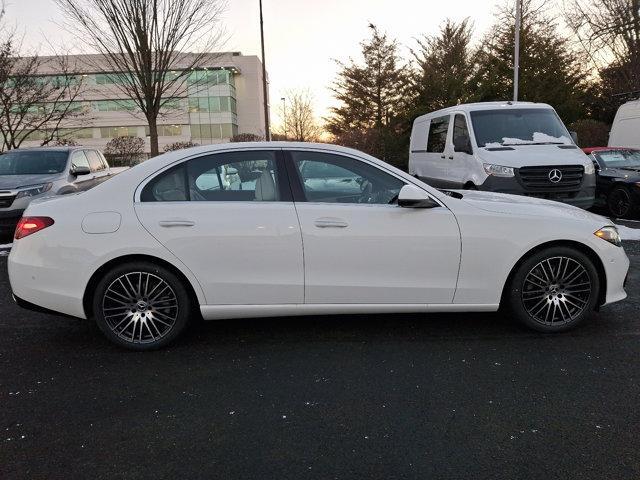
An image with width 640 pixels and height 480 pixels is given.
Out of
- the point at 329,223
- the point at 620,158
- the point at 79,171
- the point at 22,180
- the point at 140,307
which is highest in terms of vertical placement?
the point at 620,158

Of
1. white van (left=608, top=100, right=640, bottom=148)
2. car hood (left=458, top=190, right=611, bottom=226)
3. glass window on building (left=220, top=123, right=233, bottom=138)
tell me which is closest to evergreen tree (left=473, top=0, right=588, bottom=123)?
white van (left=608, top=100, right=640, bottom=148)

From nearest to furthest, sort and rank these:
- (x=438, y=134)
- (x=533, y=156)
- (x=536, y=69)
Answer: (x=533, y=156), (x=438, y=134), (x=536, y=69)

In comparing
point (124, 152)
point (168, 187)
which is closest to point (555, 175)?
point (168, 187)

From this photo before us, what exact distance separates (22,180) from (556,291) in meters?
8.37

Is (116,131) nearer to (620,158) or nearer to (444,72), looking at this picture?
(444,72)

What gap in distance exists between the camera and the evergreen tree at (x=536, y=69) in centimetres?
2447

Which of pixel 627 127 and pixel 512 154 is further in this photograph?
pixel 627 127

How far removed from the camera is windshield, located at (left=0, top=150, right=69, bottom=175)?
921 centimetres

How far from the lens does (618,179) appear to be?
10.1 meters

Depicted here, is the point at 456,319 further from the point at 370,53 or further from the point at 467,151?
the point at 370,53

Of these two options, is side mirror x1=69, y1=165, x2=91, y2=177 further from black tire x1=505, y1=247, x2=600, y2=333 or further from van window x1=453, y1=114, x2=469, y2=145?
black tire x1=505, y1=247, x2=600, y2=333

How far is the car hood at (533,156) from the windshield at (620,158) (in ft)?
10.7

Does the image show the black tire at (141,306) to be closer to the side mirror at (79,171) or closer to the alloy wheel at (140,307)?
the alloy wheel at (140,307)

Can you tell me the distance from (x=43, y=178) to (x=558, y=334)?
8.32 m
